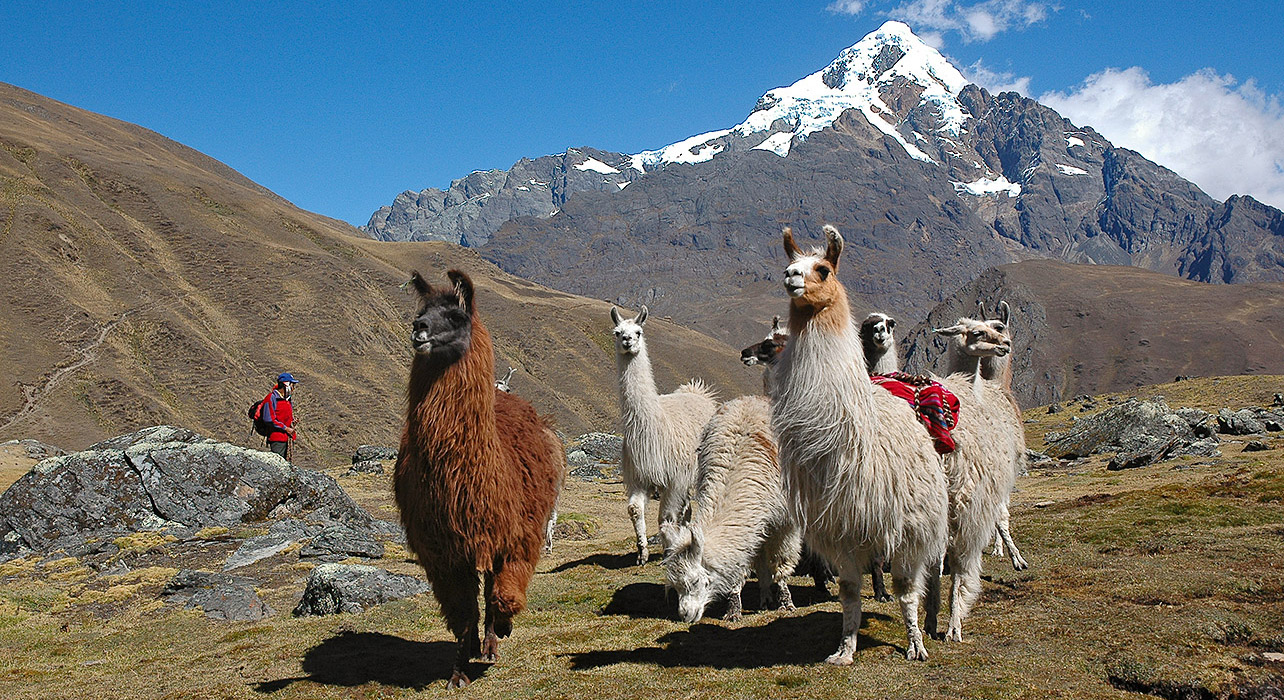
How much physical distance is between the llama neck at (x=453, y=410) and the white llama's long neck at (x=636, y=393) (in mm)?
4851

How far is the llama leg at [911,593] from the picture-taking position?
243 inches

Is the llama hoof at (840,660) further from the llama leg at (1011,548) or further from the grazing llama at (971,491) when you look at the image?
the llama leg at (1011,548)

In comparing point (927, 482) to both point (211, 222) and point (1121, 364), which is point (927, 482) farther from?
point (1121, 364)

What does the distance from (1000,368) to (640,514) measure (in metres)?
5.52

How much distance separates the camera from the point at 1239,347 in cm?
15475

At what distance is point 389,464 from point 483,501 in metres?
24.0

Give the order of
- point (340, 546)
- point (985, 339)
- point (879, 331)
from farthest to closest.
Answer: point (340, 546) < point (985, 339) < point (879, 331)

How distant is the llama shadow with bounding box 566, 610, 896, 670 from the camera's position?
663 cm

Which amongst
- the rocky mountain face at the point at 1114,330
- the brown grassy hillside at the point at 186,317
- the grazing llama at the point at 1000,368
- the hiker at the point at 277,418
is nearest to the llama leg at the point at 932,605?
the grazing llama at the point at 1000,368

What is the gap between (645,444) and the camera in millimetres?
11406

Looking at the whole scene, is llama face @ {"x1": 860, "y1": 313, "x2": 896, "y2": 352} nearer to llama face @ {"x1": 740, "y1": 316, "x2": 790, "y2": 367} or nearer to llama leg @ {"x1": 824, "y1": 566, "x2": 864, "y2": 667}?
llama face @ {"x1": 740, "y1": 316, "x2": 790, "y2": 367}

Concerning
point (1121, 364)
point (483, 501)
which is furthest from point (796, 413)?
point (1121, 364)

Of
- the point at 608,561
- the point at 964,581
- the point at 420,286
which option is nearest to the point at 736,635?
the point at 964,581

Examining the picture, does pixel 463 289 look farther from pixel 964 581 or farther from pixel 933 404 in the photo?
pixel 964 581
